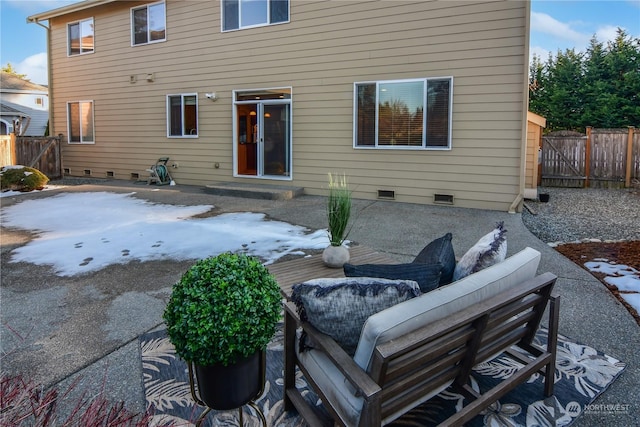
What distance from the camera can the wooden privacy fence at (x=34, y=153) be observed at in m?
11.5

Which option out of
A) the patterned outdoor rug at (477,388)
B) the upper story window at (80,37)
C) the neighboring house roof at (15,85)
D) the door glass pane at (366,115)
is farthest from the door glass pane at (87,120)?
the neighboring house roof at (15,85)

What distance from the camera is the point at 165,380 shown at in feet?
7.84

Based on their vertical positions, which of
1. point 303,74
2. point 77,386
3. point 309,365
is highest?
point 303,74

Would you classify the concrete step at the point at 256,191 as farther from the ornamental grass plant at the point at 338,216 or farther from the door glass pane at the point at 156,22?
the ornamental grass plant at the point at 338,216

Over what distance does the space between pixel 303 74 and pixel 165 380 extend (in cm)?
777

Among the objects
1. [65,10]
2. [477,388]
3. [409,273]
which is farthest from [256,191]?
[65,10]

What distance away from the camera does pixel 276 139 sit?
387 inches

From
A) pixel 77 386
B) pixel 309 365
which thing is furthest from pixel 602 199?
pixel 77 386

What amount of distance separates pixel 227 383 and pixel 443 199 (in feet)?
22.7

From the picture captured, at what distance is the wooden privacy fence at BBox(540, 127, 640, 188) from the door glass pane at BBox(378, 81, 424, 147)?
5.85 m

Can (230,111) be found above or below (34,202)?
above

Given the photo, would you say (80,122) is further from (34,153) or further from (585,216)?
(585,216)

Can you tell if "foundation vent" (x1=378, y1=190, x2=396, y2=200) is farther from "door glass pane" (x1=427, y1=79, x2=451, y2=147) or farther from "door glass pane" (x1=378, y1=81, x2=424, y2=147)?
"door glass pane" (x1=427, y1=79, x2=451, y2=147)

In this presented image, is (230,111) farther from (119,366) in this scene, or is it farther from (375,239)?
(119,366)
